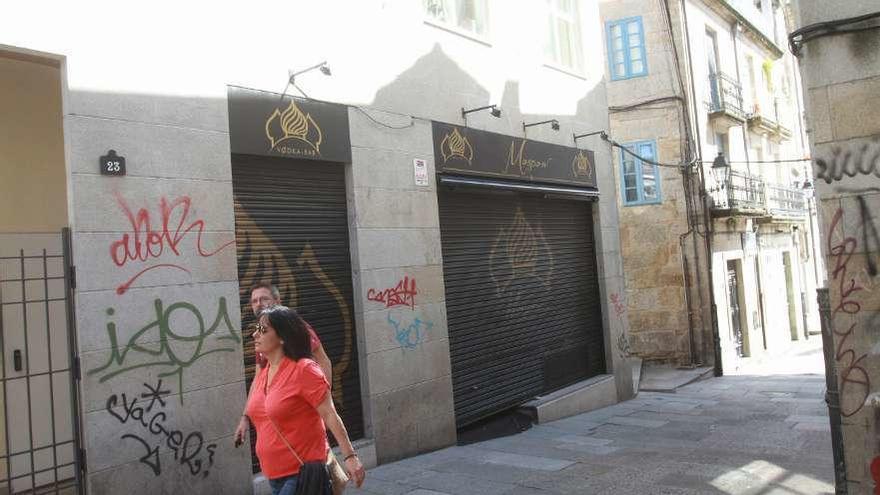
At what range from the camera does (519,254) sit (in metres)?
10.4

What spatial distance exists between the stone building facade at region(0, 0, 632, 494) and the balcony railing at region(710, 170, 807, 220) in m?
9.26

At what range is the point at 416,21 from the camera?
28.1 ft

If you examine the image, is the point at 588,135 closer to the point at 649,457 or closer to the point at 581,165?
the point at 581,165

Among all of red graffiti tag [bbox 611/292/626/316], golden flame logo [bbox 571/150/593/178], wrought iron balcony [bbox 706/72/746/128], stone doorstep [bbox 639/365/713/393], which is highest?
wrought iron balcony [bbox 706/72/746/128]

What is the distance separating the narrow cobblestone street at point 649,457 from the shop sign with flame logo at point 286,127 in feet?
10.4

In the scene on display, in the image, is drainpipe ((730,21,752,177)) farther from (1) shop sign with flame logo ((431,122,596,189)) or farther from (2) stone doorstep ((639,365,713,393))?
(1) shop sign with flame logo ((431,122,596,189))

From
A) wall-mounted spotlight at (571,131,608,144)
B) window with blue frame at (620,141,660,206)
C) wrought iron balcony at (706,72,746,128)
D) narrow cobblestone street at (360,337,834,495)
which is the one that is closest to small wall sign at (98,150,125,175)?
narrow cobblestone street at (360,337,834,495)

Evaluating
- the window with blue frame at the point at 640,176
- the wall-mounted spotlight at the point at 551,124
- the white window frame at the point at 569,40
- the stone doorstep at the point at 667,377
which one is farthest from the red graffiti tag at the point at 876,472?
the window with blue frame at the point at 640,176

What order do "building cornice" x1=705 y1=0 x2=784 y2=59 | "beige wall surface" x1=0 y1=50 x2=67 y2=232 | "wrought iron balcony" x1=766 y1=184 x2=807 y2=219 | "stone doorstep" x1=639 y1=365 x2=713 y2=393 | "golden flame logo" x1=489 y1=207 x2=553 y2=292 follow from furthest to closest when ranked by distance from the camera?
1. "wrought iron balcony" x1=766 y1=184 x2=807 y2=219
2. "building cornice" x1=705 y1=0 x2=784 y2=59
3. "stone doorstep" x1=639 y1=365 x2=713 y2=393
4. "golden flame logo" x1=489 y1=207 x2=553 y2=292
5. "beige wall surface" x1=0 y1=50 x2=67 y2=232

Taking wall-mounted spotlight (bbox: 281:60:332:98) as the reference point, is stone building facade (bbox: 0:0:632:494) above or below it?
below

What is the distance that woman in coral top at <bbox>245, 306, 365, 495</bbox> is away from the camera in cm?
369

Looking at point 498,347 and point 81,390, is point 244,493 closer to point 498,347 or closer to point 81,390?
point 81,390

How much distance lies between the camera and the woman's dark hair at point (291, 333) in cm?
379

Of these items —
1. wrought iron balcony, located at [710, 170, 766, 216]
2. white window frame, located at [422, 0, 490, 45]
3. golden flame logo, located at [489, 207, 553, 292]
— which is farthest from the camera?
wrought iron balcony, located at [710, 170, 766, 216]
